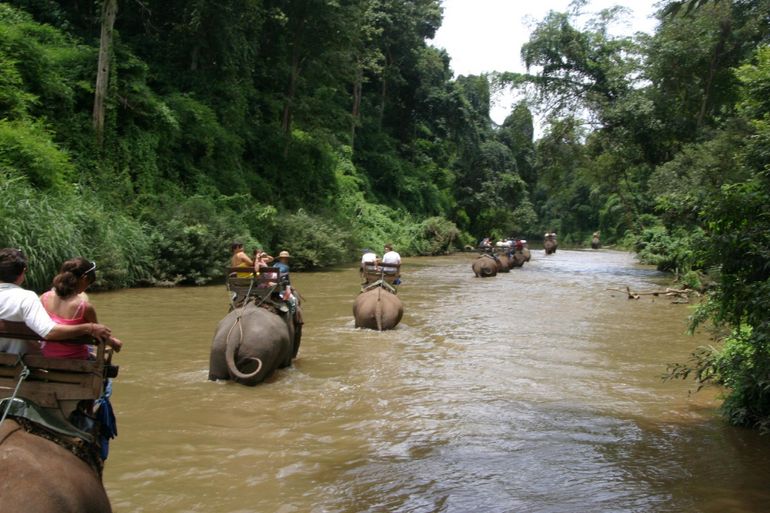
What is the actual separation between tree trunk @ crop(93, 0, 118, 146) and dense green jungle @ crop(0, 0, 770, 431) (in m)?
0.05

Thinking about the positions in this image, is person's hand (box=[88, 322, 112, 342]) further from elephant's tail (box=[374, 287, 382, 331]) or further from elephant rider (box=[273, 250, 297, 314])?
elephant's tail (box=[374, 287, 382, 331])

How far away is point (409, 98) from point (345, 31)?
18.4 meters

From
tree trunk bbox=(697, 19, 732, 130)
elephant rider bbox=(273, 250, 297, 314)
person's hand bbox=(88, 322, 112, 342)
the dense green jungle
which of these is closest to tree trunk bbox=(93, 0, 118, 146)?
the dense green jungle

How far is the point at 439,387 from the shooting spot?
9055mm

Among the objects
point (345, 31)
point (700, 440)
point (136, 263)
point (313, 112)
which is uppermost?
point (345, 31)

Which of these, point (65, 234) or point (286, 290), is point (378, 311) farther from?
point (65, 234)

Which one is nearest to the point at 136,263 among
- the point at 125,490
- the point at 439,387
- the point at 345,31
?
the point at 439,387

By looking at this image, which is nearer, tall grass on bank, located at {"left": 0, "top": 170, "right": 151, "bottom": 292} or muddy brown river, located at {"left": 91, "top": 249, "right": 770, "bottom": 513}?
muddy brown river, located at {"left": 91, "top": 249, "right": 770, "bottom": 513}

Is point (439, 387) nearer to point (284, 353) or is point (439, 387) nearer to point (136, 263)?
point (284, 353)

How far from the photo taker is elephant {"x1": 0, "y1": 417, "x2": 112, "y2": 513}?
3418mm

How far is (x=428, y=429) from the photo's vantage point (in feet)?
23.7

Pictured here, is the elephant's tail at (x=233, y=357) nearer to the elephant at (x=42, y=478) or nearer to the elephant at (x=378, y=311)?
Answer: the elephant at (x=42, y=478)

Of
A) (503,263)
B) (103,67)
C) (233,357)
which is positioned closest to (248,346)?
(233,357)

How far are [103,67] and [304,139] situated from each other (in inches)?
548
